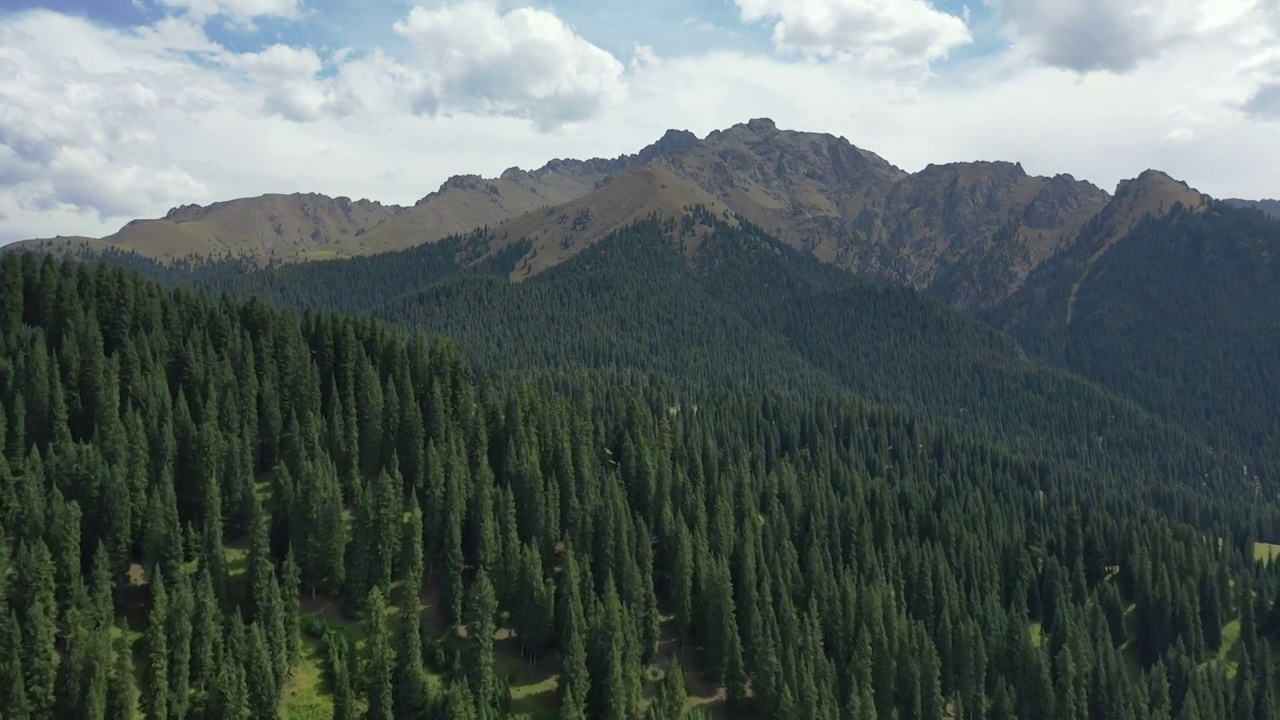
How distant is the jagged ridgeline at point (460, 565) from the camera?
313 ft

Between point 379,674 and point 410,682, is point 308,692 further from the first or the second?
point 410,682

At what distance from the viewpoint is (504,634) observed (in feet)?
382

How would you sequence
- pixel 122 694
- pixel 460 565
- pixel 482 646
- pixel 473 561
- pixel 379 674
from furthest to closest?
pixel 473 561 → pixel 460 565 → pixel 482 646 → pixel 379 674 → pixel 122 694

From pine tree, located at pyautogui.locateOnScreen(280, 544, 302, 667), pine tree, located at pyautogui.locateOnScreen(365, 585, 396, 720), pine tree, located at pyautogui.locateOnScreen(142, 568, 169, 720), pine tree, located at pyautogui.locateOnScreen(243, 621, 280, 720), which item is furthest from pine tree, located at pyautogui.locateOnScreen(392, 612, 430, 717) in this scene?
pine tree, located at pyautogui.locateOnScreen(142, 568, 169, 720)

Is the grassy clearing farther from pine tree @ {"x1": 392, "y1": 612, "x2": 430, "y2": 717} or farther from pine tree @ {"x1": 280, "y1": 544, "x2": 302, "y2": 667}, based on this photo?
pine tree @ {"x1": 392, "y1": 612, "x2": 430, "y2": 717}

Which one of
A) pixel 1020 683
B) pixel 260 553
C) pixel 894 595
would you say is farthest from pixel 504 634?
pixel 1020 683

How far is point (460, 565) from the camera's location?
115 metres

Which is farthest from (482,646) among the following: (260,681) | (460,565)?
(260,681)

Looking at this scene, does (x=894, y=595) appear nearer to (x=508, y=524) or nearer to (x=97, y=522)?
(x=508, y=524)

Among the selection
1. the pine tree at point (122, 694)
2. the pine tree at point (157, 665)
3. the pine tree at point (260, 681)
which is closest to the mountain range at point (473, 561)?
the pine tree at point (260, 681)

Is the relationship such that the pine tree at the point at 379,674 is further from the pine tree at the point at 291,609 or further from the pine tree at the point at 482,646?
the pine tree at the point at 482,646

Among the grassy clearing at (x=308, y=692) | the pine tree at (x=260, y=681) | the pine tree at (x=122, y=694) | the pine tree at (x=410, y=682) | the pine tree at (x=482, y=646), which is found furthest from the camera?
the pine tree at (x=482, y=646)

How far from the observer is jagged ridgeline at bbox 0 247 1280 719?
95.4 meters

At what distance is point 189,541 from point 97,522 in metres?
9.74
